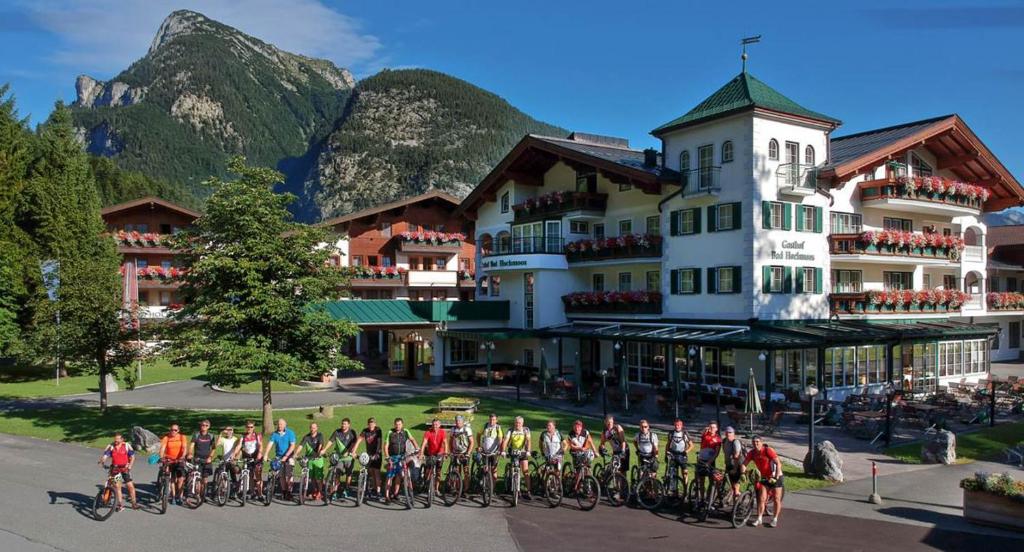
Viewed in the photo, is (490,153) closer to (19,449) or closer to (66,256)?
(66,256)

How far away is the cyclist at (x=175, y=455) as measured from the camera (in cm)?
1562

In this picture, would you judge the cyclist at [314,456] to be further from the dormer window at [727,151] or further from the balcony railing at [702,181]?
the dormer window at [727,151]

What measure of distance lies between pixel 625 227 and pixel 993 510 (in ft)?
85.4

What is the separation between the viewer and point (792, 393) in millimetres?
29672

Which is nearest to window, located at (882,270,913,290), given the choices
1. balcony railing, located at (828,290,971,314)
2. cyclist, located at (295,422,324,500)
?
balcony railing, located at (828,290,971,314)

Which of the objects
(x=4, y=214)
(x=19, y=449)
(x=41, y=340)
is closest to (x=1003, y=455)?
(x=19, y=449)

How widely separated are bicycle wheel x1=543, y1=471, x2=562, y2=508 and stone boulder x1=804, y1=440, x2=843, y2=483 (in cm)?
691

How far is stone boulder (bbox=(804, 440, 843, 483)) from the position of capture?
59.6ft

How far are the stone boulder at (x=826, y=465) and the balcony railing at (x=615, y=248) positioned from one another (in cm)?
1852

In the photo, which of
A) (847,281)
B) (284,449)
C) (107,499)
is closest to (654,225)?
(847,281)

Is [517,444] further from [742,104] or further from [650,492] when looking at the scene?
[742,104]

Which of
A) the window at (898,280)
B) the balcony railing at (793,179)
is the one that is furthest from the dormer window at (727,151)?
the window at (898,280)

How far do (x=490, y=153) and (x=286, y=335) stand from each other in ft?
437

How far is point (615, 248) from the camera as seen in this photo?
38031 millimetres
